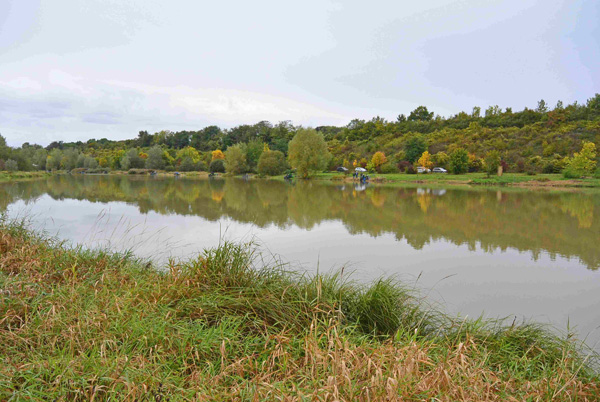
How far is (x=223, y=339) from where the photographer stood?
2.64 m

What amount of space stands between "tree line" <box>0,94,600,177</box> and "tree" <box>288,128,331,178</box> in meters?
0.11

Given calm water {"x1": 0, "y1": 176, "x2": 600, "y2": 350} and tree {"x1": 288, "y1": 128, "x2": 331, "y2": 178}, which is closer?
calm water {"x1": 0, "y1": 176, "x2": 600, "y2": 350}

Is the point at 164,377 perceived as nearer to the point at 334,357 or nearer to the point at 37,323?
the point at 334,357

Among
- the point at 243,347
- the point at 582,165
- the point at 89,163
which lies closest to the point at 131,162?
the point at 89,163

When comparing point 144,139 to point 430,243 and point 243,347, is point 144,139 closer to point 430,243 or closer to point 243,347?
point 430,243

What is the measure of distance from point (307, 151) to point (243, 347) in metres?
38.4

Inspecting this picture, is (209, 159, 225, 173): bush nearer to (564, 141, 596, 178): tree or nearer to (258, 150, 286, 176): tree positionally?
(258, 150, 286, 176): tree

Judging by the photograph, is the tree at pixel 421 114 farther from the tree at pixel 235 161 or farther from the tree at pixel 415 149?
the tree at pixel 235 161

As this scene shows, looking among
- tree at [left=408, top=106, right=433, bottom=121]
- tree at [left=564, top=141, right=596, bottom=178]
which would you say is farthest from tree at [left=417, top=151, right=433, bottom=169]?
tree at [left=408, top=106, right=433, bottom=121]

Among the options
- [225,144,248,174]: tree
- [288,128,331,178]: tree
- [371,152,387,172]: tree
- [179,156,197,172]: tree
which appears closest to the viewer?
[288,128,331,178]: tree

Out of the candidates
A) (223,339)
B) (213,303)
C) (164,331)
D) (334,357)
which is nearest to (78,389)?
(164,331)

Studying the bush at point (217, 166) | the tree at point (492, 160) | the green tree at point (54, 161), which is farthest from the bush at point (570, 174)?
the green tree at point (54, 161)

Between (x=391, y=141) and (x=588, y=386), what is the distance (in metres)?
56.6

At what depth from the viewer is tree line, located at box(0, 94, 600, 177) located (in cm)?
3819
